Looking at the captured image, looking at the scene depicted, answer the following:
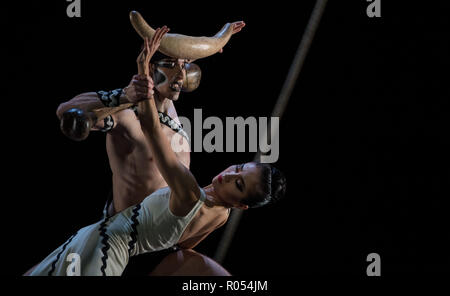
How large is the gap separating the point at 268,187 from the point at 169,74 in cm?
45

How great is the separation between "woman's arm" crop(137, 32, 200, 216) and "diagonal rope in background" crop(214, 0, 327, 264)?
2.22 ft

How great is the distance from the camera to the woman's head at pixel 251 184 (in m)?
1.47

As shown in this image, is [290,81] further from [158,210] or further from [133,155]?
[158,210]

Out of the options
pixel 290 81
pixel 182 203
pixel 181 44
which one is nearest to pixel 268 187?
pixel 182 203

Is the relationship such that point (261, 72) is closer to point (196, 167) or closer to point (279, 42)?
point (279, 42)

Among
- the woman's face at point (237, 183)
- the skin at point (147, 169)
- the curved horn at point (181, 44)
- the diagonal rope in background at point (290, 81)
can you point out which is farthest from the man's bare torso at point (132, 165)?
the diagonal rope in background at point (290, 81)

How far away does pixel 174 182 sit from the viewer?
138cm

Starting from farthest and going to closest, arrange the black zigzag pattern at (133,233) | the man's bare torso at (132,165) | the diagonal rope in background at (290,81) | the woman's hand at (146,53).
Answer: the diagonal rope in background at (290,81), the man's bare torso at (132,165), the black zigzag pattern at (133,233), the woman's hand at (146,53)

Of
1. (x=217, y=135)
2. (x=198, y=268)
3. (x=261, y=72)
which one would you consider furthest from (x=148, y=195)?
(x=261, y=72)

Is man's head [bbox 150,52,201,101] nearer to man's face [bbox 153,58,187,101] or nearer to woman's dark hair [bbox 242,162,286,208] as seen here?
man's face [bbox 153,58,187,101]

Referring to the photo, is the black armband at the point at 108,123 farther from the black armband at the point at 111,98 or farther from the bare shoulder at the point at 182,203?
the bare shoulder at the point at 182,203

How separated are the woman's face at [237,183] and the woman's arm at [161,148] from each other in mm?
121

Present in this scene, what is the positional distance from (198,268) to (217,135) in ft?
1.69

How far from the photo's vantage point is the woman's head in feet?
4.84
